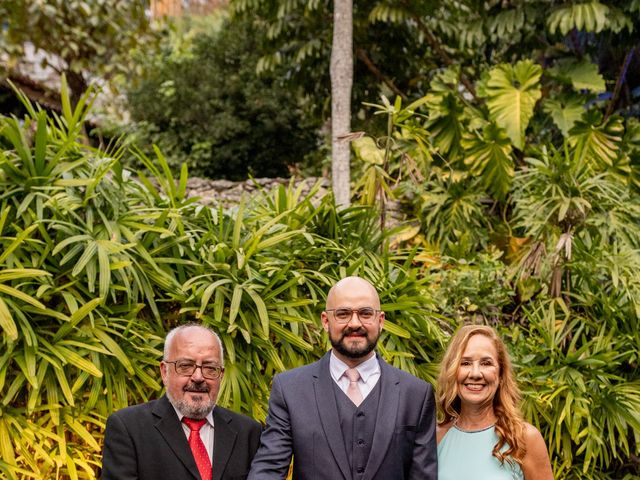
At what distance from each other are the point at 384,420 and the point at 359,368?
241 mm

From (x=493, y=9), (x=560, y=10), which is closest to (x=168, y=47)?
(x=493, y=9)

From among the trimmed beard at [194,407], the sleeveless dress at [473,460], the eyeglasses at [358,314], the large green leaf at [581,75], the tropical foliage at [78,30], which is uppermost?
the tropical foliage at [78,30]

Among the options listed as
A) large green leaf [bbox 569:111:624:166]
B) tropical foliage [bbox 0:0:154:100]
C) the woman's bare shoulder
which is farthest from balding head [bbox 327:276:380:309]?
tropical foliage [bbox 0:0:154:100]

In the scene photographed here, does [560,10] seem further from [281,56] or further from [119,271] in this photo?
[119,271]

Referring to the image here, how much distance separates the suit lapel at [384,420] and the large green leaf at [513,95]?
5.82 m

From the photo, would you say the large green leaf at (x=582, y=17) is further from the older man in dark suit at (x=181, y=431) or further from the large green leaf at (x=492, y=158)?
the older man in dark suit at (x=181, y=431)

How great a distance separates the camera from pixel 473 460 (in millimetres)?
3578

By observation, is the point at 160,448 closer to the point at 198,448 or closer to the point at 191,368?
the point at 198,448

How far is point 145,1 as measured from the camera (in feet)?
40.4

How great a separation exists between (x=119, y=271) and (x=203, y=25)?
1646 cm

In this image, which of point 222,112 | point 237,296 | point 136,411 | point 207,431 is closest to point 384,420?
point 207,431

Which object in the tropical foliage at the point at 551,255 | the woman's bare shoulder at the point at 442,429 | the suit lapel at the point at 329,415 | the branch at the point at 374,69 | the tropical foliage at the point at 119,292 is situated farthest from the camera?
the branch at the point at 374,69

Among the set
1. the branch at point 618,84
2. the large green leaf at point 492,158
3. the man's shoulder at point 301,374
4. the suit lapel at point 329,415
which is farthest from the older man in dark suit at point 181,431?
the branch at point 618,84

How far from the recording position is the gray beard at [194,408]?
336cm
